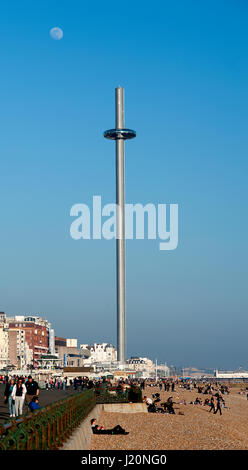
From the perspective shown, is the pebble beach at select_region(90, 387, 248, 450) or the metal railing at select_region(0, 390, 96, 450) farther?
the pebble beach at select_region(90, 387, 248, 450)

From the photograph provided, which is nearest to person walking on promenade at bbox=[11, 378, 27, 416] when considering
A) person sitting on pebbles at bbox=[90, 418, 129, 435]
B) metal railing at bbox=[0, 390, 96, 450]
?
metal railing at bbox=[0, 390, 96, 450]

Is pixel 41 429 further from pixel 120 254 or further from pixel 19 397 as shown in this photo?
pixel 120 254

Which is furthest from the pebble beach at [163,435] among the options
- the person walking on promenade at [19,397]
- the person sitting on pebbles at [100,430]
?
the person walking on promenade at [19,397]

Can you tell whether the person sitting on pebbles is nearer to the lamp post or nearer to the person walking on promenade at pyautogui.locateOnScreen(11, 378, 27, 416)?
the person walking on promenade at pyautogui.locateOnScreen(11, 378, 27, 416)

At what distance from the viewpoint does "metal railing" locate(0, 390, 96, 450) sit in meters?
11.6

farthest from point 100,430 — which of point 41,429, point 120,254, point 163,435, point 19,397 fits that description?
point 120,254

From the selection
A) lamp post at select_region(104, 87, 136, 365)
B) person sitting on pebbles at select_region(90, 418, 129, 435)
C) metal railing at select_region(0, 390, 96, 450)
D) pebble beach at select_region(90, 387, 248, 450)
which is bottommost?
pebble beach at select_region(90, 387, 248, 450)

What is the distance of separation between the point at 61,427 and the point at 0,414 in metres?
12.2

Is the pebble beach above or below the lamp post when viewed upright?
below

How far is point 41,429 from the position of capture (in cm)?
1446

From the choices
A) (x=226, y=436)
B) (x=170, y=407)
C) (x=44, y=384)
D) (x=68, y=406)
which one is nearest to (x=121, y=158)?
(x=44, y=384)

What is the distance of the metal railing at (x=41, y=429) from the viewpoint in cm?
1157
